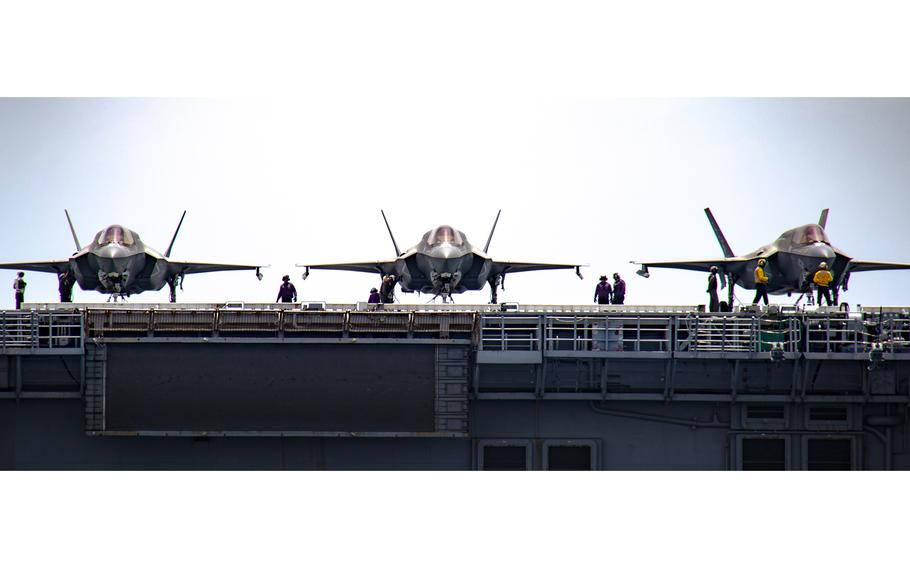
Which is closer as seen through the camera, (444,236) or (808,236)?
(808,236)

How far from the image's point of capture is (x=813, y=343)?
19.4 m

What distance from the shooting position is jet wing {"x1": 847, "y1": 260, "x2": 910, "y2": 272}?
123 ft

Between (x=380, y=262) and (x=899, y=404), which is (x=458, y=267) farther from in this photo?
(x=899, y=404)

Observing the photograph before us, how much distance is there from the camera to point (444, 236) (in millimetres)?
34125

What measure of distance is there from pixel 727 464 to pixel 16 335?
14.5 m

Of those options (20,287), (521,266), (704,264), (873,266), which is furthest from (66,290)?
(873,266)

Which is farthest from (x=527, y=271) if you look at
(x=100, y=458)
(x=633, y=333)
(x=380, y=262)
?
(x=100, y=458)

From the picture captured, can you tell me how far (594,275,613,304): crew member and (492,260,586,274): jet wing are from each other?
12.7 metres

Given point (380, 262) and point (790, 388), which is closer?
point (790, 388)

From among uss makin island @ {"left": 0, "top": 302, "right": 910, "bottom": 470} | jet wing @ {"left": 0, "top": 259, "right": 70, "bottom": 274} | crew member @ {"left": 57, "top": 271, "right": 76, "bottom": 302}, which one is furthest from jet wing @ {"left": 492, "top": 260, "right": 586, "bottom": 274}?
uss makin island @ {"left": 0, "top": 302, "right": 910, "bottom": 470}

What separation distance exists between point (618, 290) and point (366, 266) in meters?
15.5

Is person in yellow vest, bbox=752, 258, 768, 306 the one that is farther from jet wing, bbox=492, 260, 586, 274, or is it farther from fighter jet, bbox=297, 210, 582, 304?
jet wing, bbox=492, 260, 586, 274

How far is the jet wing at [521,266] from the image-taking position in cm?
3877

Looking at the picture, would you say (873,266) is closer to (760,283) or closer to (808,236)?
(808,236)
